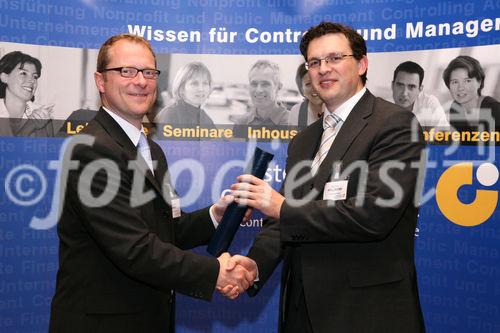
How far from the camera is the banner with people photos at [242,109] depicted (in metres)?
3.65

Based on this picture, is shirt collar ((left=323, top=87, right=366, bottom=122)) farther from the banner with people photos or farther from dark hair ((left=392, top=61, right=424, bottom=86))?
dark hair ((left=392, top=61, right=424, bottom=86))

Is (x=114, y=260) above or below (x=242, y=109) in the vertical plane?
below

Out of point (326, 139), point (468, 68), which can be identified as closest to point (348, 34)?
point (326, 139)

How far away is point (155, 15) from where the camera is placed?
13.7 ft

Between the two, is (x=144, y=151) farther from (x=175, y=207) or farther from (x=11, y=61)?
(x=11, y=61)

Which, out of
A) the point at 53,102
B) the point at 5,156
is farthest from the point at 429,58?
the point at 5,156

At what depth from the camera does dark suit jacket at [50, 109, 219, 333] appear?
→ 2270 mm

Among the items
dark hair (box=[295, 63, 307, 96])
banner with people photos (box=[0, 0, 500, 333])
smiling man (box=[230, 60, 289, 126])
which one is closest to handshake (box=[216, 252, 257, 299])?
banner with people photos (box=[0, 0, 500, 333])

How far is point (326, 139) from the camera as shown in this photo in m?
2.53

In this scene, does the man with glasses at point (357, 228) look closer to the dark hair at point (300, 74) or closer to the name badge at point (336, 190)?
the name badge at point (336, 190)

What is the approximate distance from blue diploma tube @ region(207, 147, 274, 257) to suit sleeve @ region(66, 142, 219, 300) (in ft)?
0.93

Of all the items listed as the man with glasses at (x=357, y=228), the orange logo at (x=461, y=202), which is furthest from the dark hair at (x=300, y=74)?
the man with glasses at (x=357, y=228)

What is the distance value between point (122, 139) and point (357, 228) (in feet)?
3.92

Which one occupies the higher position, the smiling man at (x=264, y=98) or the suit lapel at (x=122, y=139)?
the smiling man at (x=264, y=98)
